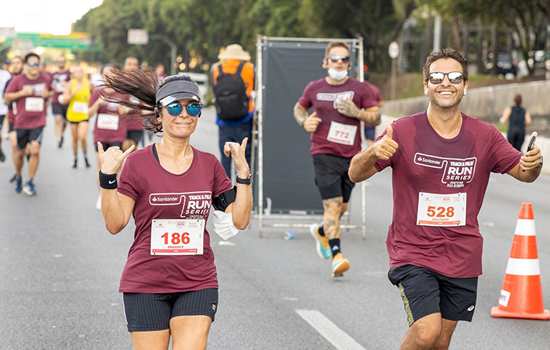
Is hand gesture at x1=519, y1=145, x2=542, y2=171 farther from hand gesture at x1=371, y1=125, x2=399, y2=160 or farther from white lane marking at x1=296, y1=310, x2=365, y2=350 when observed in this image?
white lane marking at x1=296, y1=310, x2=365, y2=350

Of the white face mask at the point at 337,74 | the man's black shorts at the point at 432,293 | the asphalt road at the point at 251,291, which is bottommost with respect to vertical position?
the asphalt road at the point at 251,291

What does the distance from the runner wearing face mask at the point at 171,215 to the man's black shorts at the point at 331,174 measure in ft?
17.4

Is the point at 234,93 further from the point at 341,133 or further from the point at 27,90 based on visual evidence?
the point at 27,90

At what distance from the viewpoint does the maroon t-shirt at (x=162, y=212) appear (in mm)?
5641

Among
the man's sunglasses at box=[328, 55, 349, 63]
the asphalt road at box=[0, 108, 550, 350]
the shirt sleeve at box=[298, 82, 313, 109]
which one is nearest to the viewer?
the asphalt road at box=[0, 108, 550, 350]

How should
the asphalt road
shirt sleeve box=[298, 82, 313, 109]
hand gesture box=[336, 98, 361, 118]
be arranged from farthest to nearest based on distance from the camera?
shirt sleeve box=[298, 82, 313, 109] < hand gesture box=[336, 98, 361, 118] < the asphalt road

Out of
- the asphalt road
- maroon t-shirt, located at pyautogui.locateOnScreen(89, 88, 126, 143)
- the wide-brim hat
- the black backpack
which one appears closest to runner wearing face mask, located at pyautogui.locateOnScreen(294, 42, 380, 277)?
the asphalt road

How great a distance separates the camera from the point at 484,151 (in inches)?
246

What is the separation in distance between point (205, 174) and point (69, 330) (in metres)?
3.11

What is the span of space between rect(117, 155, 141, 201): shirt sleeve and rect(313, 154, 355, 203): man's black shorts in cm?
552

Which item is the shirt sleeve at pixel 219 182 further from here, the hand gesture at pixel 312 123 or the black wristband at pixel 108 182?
the hand gesture at pixel 312 123

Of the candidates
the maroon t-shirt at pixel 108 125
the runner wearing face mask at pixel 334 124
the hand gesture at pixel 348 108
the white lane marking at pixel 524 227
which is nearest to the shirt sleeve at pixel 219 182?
the white lane marking at pixel 524 227

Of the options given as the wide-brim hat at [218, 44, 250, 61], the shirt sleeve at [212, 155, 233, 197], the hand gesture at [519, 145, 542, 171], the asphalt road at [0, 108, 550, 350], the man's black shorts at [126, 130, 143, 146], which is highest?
the wide-brim hat at [218, 44, 250, 61]

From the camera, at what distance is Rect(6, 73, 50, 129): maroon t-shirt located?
57.2 feet
